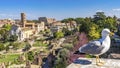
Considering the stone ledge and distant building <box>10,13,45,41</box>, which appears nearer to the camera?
the stone ledge

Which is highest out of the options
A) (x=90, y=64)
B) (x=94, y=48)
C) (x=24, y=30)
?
(x=94, y=48)

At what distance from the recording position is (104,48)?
4309 mm

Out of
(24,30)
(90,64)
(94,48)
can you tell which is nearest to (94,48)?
(94,48)

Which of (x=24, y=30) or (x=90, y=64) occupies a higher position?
(x=90, y=64)

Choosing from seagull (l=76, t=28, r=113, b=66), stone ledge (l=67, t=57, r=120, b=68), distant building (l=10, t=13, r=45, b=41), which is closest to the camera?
stone ledge (l=67, t=57, r=120, b=68)

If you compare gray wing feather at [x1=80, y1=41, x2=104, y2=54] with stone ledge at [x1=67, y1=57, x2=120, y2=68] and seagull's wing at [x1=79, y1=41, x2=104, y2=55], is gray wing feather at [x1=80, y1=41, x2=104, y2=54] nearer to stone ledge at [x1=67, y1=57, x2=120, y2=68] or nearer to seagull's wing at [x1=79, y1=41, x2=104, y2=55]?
seagull's wing at [x1=79, y1=41, x2=104, y2=55]

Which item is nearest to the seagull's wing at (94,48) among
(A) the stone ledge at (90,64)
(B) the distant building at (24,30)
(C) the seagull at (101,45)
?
(C) the seagull at (101,45)

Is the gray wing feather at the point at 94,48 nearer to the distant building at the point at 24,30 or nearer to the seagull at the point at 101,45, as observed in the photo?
the seagull at the point at 101,45

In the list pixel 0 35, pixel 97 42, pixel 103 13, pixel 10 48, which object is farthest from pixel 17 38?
pixel 97 42

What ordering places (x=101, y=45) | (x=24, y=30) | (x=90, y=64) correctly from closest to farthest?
(x=90, y=64)
(x=101, y=45)
(x=24, y=30)

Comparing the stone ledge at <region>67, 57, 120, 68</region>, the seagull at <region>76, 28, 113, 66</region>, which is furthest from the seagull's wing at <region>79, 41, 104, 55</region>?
the stone ledge at <region>67, 57, 120, 68</region>

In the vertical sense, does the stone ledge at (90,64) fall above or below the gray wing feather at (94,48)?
below

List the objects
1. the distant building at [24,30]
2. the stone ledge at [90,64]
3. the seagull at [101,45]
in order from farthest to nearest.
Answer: the distant building at [24,30]
the seagull at [101,45]
the stone ledge at [90,64]

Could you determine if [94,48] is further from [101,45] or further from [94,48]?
[101,45]
